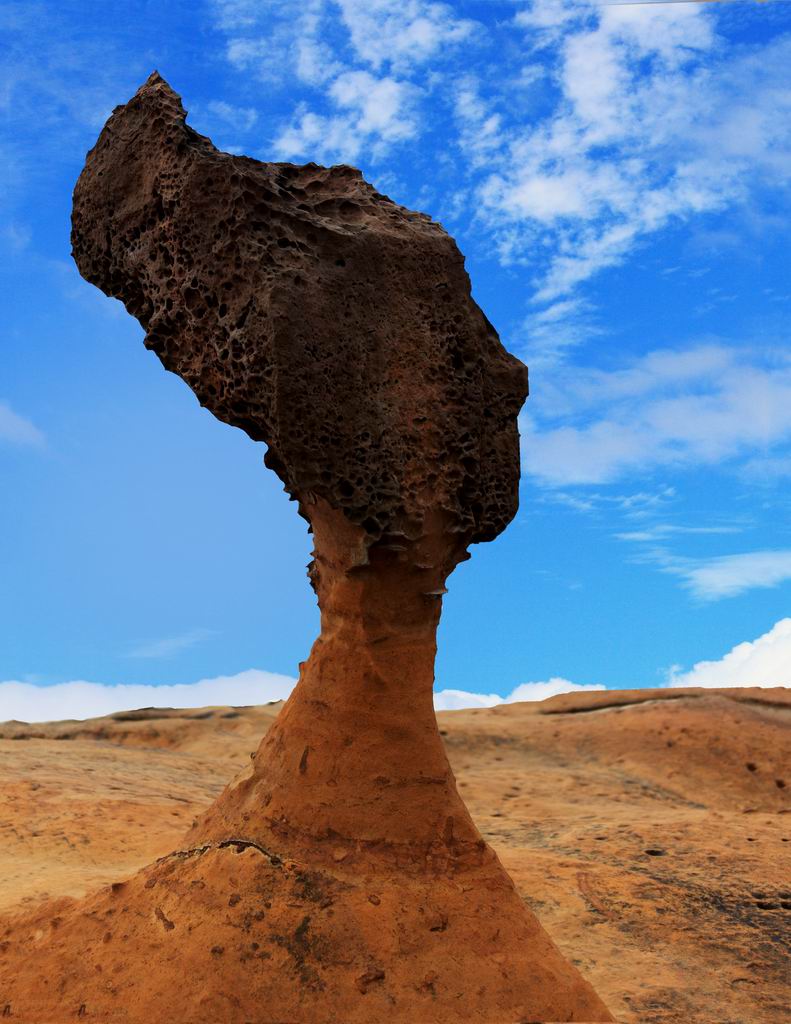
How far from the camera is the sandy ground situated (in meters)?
5.34

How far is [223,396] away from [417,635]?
1176mm

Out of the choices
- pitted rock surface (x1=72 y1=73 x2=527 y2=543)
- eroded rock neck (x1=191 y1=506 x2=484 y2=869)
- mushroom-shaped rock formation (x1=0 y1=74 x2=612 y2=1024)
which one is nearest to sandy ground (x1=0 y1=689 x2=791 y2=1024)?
mushroom-shaped rock formation (x1=0 y1=74 x2=612 y2=1024)

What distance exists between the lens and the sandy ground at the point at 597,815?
5.34 m

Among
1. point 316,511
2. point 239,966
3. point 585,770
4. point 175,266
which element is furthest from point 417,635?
point 585,770

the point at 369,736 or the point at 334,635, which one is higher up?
the point at 334,635

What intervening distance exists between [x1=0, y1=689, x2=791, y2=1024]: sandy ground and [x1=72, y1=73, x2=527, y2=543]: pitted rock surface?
2524 millimetres

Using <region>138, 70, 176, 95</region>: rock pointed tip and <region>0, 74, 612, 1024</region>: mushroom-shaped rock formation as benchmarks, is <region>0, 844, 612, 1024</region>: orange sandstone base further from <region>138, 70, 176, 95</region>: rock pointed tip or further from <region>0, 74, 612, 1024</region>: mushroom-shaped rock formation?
<region>138, 70, 176, 95</region>: rock pointed tip

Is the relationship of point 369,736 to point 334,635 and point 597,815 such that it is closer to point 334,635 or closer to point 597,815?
point 334,635

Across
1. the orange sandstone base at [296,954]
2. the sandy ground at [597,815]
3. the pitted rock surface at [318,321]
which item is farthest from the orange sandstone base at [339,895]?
the sandy ground at [597,815]

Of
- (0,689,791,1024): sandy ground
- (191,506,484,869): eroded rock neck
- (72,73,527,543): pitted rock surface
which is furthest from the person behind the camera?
(0,689,791,1024): sandy ground

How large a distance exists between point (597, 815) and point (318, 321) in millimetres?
5959

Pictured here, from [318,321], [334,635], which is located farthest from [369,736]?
[318,321]

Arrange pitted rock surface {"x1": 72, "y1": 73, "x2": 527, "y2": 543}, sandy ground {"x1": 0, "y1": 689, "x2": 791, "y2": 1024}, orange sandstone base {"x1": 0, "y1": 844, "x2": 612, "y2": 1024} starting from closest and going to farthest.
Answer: orange sandstone base {"x1": 0, "y1": 844, "x2": 612, "y2": 1024}
pitted rock surface {"x1": 72, "y1": 73, "x2": 527, "y2": 543}
sandy ground {"x1": 0, "y1": 689, "x2": 791, "y2": 1024}

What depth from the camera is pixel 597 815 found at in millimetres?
8531
